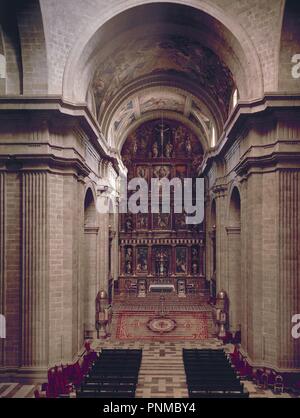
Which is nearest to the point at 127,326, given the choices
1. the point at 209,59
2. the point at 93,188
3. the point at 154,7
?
the point at 93,188

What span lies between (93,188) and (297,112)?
29.9 ft

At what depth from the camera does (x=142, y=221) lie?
107 ft

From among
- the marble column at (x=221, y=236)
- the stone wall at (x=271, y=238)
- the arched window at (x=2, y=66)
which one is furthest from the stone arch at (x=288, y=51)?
the arched window at (x=2, y=66)

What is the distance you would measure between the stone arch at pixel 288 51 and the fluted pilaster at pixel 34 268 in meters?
7.96

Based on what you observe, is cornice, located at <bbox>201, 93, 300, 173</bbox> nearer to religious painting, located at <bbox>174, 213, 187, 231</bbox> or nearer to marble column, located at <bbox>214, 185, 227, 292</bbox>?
marble column, located at <bbox>214, 185, 227, 292</bbox>

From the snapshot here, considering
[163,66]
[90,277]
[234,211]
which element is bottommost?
[90,277]

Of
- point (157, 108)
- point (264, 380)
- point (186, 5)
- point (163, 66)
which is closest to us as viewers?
point (264, 380)

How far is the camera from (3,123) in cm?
1388

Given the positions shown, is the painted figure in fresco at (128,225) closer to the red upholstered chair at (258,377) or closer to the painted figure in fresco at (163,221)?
the painted figure in fresco at (163,221)

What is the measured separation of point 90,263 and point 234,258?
6.20 m

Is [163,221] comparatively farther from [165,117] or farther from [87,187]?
[87,187]

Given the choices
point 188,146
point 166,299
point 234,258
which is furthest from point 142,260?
point 234,258

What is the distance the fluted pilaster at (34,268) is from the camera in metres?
13.8

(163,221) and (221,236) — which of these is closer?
(221,236)
